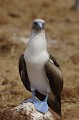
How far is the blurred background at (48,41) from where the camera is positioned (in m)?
6.78

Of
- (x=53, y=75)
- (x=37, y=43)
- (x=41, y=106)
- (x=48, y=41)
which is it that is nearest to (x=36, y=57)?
(x=37, y=43)

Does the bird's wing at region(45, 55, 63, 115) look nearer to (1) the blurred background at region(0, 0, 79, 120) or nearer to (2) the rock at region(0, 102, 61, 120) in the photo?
(2) the rock at region(0, 102, 61, 120)

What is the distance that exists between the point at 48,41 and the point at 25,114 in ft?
18.9

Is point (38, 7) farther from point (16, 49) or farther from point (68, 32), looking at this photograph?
point (16, 49)

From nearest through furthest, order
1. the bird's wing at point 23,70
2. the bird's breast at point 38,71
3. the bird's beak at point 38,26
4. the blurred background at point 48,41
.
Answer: the bird's breast at point 38,71 < the bird's beak at point 38,26 < the bird's wing at point 23,70 < the blurred background at point 48,41

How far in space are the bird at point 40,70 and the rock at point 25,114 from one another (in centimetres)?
5

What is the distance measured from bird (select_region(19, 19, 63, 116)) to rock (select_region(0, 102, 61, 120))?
54 mm

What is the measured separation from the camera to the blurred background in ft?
22.2

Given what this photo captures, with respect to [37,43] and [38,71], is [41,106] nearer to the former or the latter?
[38,71]

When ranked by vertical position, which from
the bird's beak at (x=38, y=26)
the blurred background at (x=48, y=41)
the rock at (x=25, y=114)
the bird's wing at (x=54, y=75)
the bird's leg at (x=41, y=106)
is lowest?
the blurred background at (x=48, y=41)

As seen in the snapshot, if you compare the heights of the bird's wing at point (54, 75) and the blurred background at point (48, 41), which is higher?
the bird's wing at point (54, 75)

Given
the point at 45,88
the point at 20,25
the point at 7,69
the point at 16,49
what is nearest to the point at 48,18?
the point at 20,25

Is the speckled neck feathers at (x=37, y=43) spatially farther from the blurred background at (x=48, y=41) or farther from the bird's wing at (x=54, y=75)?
the blurred background at (x=48, y=41)

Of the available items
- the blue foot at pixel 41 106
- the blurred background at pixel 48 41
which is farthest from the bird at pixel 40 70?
the blurred background at pixel 48 41
